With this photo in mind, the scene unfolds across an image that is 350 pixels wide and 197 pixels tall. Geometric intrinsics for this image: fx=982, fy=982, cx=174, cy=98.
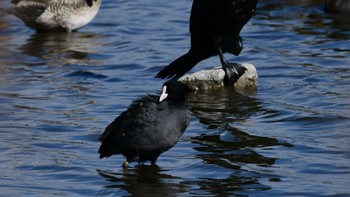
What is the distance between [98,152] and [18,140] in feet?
3.29

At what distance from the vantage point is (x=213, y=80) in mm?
10172

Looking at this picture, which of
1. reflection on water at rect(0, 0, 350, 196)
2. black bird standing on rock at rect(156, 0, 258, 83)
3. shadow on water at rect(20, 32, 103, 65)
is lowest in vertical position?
shadow on water at rect(20, 32, 103, 65)

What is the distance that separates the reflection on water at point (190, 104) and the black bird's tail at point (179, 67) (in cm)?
25

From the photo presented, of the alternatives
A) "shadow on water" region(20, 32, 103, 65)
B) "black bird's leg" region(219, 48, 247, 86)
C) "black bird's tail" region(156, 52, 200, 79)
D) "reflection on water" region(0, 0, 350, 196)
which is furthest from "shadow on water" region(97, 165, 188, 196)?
"shadow on water" region(20, 32, 103, 65)

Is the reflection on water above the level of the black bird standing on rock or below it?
below

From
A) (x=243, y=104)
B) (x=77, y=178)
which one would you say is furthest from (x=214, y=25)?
(x=77, y=178)

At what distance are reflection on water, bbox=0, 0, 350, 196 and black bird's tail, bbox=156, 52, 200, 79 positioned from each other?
0.83 feet

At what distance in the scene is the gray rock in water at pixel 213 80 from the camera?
10.1 m

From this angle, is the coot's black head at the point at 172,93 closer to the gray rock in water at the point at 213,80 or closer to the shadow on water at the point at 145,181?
the shadow on water at the point at 145,181

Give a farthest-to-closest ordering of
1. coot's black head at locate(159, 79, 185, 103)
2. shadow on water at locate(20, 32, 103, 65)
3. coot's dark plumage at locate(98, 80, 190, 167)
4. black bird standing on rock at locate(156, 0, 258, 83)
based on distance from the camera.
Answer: shadow on water at locate(20, 32, 103, 65) → black bird standing on rock at locate(156, 0, 258, 83) → coot's black head at locate(159, 79, 185, 103) → coot's dark plumage at locate(98, 80, 190, 167)

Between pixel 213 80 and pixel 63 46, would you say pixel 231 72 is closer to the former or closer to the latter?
pixel 213 80

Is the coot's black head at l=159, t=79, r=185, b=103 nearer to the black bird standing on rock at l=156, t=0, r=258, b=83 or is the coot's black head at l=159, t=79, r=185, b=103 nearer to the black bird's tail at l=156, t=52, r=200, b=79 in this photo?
the black bird standing on rock at l=156, t=0, r=258, b=83

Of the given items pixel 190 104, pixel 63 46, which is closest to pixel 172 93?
pixel 190 104

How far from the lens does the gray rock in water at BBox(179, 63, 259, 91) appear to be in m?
10.1
